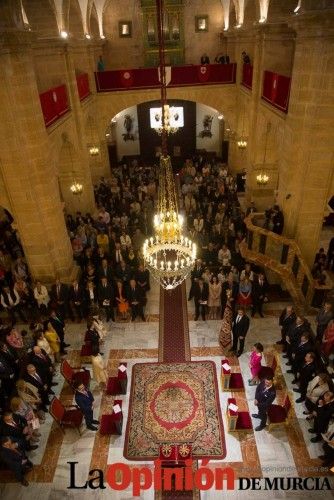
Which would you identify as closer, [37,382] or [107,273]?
[37,382]

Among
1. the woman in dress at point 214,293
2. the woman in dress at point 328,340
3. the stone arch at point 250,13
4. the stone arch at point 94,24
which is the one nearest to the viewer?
the woman in dress at point 328,340

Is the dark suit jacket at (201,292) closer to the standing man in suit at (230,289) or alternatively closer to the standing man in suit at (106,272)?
the standing man in suit at (230,289)

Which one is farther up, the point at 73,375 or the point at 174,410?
the point at 73,375

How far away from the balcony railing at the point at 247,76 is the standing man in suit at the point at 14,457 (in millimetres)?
13762

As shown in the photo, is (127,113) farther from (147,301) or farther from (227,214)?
(147,301)

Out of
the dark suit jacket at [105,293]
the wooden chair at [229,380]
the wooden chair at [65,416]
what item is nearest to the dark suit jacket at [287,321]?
the wooden chair at [229,380]

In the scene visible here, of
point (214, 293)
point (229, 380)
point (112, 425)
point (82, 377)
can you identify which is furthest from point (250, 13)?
point (112, 425)

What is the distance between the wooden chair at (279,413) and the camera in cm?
703

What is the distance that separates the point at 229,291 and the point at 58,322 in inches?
170

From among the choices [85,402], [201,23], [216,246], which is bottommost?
[85,402]

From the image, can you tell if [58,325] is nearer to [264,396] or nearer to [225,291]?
[225,291]

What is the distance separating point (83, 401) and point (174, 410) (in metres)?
2.00

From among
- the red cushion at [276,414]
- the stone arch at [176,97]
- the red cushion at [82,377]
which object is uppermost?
the stone arch at [176,97]

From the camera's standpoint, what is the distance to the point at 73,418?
720 cm
